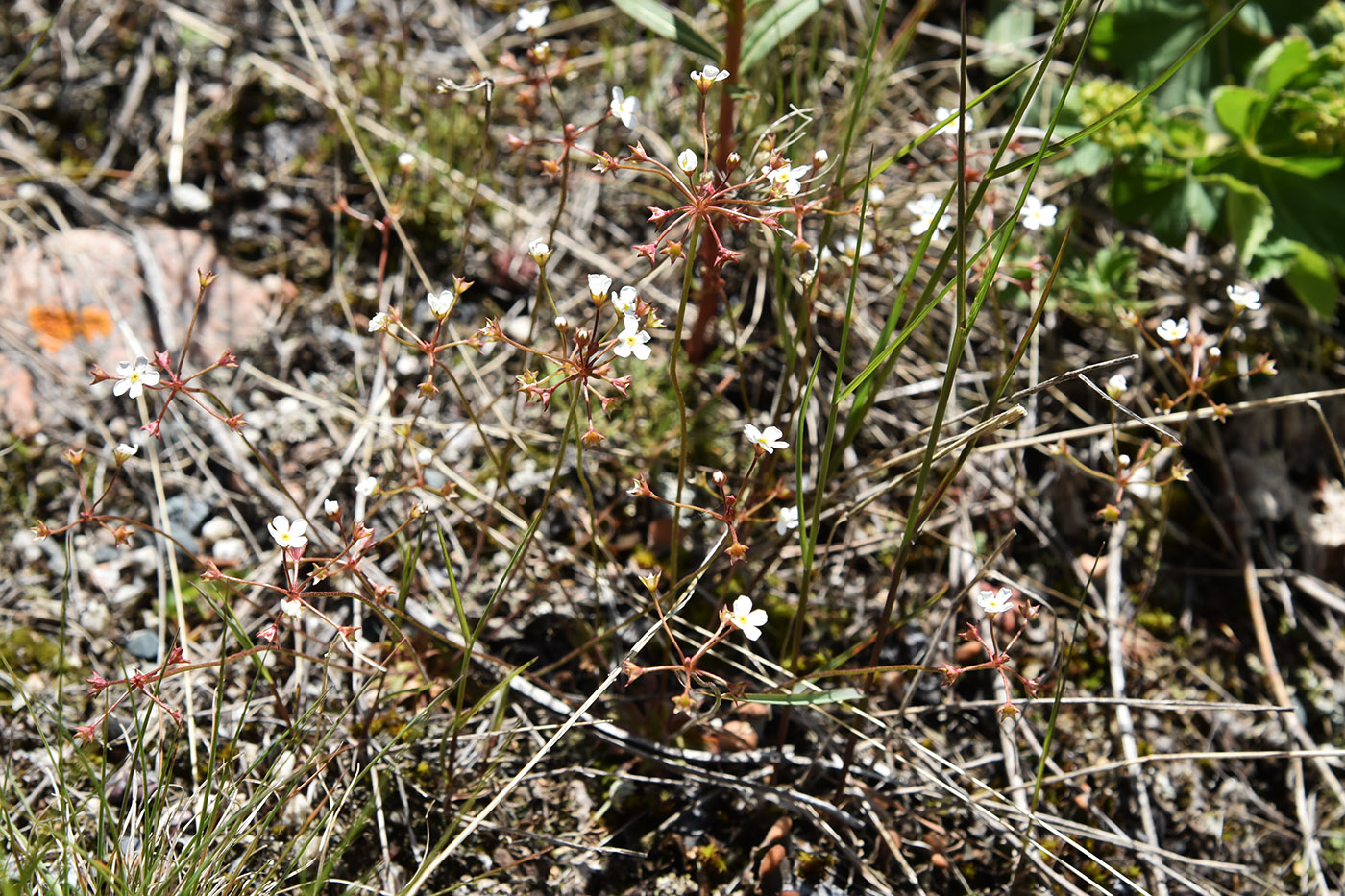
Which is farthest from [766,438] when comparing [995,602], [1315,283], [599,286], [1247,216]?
[1315,283]

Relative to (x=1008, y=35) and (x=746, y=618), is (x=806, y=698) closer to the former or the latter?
(x=746, y=618)

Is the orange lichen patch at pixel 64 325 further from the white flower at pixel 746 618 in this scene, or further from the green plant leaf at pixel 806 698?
the green plant leaf at pixel 806 698

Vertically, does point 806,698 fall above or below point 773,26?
below

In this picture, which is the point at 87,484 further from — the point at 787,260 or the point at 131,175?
the point at 787,260

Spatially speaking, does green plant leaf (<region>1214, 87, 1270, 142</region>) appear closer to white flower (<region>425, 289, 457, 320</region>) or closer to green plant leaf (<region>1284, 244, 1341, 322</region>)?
green plant leaf (<region>1284, 244, 1341, 322</region>)

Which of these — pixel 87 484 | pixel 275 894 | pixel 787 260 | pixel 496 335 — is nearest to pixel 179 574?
pixel 87 484

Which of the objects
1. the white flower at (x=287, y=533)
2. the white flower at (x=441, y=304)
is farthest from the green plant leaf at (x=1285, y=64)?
the white flower at (x=287, y=533)

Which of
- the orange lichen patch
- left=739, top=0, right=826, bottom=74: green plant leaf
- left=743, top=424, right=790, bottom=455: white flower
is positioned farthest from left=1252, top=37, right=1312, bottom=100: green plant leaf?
the orange lichen patch
